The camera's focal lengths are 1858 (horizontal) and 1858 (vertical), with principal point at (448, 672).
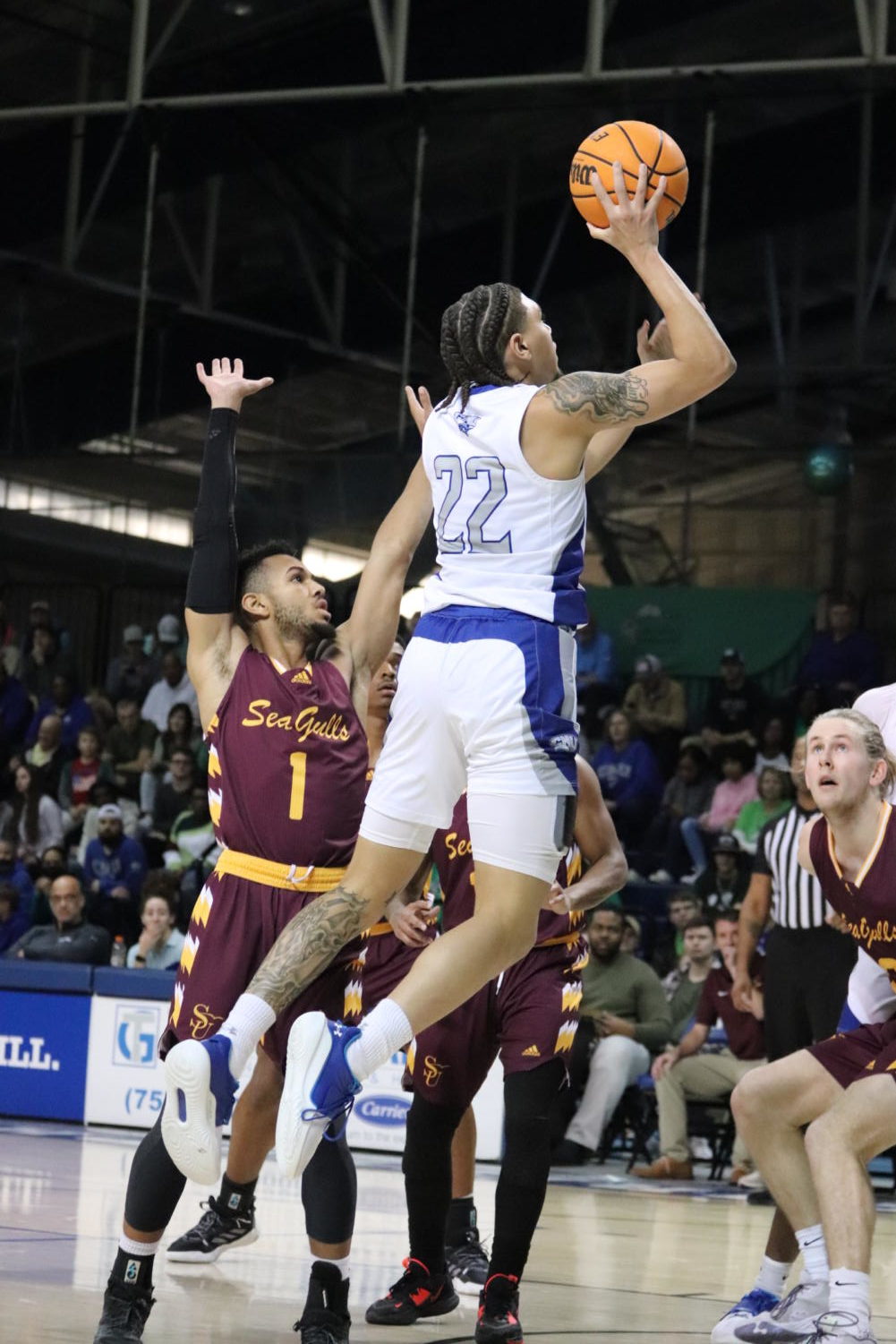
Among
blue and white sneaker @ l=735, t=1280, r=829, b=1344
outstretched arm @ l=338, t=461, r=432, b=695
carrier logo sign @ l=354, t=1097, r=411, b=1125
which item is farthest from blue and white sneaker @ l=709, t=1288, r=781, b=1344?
carrier logo sign @ l=354, t=1097, r=411, b=1125

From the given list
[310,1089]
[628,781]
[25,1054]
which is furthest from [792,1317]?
[628,781]

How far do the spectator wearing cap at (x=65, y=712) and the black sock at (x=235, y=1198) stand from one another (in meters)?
11.8

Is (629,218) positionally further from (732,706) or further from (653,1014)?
(732,706)

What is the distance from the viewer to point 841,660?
52.5ft

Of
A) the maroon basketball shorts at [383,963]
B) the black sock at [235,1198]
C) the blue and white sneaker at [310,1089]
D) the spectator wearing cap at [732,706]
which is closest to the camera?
the blue and white sneaker at [310,1089]

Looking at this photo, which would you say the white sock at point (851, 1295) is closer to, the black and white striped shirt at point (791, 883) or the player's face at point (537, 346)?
the player's face at point (537, 346)

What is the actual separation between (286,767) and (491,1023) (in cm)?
117

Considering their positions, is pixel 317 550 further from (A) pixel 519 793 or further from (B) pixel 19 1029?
(A) pixel 519 793

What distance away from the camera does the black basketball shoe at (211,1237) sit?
6.24m

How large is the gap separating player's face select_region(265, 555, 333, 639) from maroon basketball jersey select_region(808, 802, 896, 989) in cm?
154

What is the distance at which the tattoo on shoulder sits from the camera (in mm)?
4469

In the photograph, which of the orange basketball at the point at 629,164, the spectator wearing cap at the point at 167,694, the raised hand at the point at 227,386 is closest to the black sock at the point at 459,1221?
the raised hand at the point at 227,386

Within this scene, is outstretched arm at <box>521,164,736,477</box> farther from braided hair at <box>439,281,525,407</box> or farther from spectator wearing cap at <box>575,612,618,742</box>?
spectator wearing cap at <box>575,612,618,742</box>

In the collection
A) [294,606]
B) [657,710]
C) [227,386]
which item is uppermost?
[657,710]
